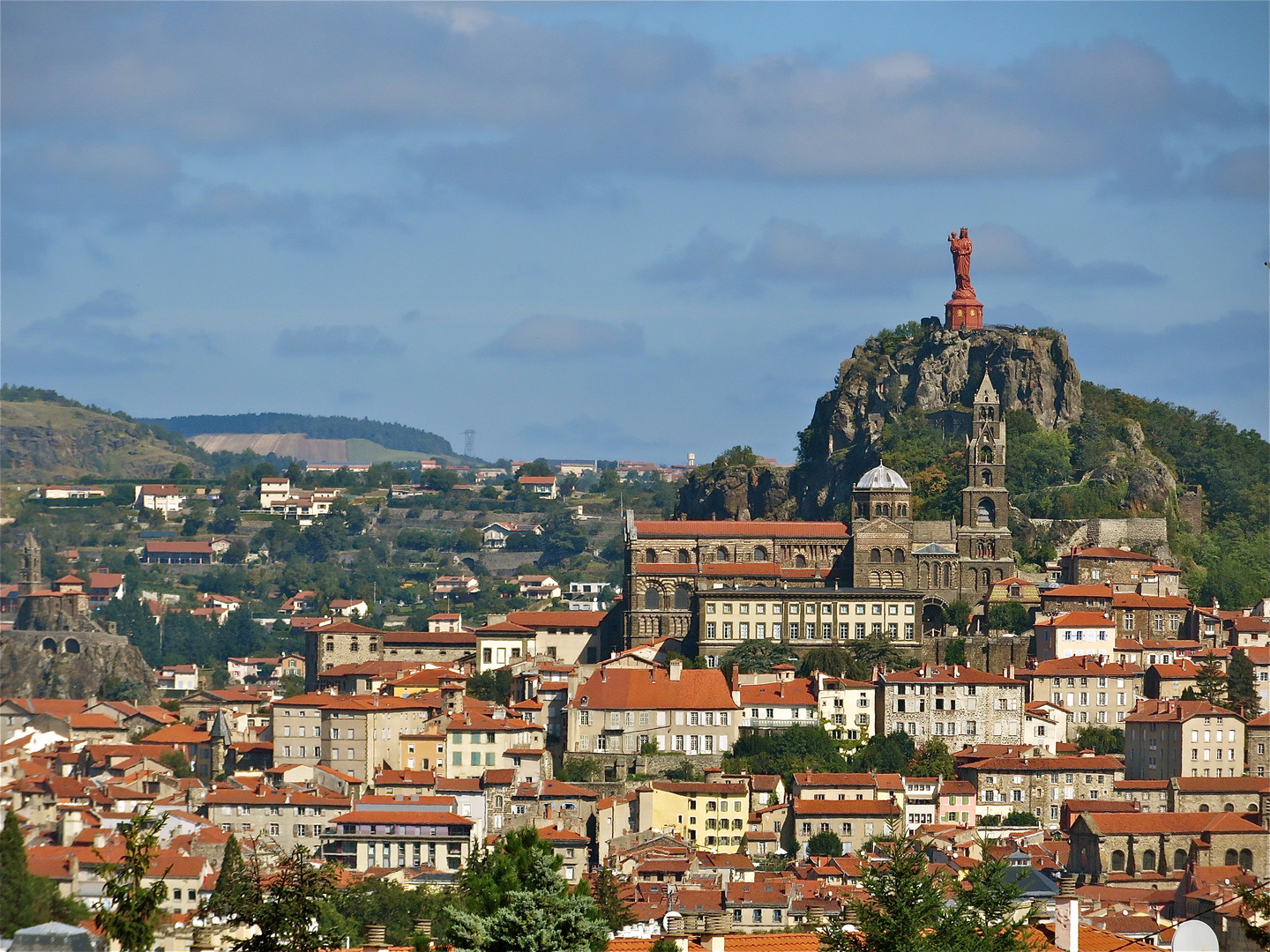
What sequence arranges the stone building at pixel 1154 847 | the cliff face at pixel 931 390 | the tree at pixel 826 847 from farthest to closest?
the cliff face at pixel 931 390 → the tree at pixel 826 847 → the stone building at pixel 1154 847

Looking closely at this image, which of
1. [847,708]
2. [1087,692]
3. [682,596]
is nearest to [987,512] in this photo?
[1087,692]

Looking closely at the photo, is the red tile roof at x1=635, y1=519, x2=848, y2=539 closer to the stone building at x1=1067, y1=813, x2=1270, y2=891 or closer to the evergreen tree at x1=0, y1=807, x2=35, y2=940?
the stone building at x1=1067, y1=813, x2=1270, y2=891

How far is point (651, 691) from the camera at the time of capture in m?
84.8

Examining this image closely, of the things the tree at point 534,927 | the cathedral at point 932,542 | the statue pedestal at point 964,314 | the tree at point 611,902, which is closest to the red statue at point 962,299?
the statue pedestal at point 964,314

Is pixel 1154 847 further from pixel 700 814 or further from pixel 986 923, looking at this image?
pixel 986 923

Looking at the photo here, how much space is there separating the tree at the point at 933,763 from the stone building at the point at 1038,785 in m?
0.80

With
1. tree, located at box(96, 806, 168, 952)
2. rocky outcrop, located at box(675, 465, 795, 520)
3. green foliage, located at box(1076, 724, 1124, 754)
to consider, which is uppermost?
rocky outcrop, located at box(675, 465, 795, 520)

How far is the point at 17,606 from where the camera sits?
13738 cm

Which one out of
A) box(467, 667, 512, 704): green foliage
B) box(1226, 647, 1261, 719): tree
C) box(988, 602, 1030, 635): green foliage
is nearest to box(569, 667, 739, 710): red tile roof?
box(467, 667, 512, 704): green foliage

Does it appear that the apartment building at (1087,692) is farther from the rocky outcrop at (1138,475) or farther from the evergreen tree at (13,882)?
the evergreen tree at (13,882)

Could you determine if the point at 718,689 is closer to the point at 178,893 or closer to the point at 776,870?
the point at 776,870

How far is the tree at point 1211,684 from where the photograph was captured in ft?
290

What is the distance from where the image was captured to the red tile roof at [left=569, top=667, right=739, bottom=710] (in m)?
84.2

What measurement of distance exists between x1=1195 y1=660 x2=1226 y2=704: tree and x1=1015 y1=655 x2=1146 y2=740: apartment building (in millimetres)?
2479
